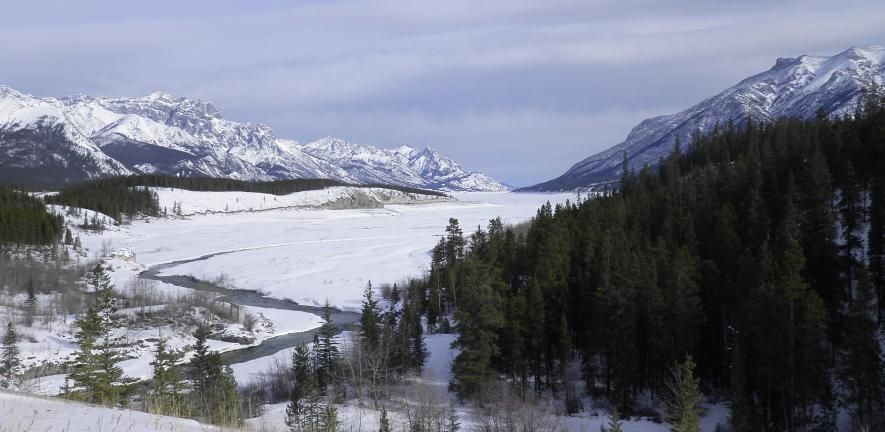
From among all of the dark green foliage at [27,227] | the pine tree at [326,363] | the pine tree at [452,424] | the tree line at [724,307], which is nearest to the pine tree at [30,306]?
the pine tree at [326,363]

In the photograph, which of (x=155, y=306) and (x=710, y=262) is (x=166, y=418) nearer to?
(x=710, y=262)

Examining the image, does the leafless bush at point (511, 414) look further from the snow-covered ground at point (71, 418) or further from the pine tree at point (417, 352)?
the snow-covered ground at point (71, 418)

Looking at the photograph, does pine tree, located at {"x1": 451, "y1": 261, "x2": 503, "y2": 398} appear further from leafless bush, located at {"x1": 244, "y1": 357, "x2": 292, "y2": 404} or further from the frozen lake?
the frozen lake

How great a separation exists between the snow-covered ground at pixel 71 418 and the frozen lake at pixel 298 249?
55.2 meters

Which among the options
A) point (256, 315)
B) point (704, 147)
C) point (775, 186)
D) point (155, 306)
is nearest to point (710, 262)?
point (775, 186)

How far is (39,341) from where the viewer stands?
44.7m

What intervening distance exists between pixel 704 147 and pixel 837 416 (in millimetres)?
78066

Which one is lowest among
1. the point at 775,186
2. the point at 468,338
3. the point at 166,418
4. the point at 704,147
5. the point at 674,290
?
the point at 468,338

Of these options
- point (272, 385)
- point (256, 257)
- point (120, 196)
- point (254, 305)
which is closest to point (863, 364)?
point (272, 385)

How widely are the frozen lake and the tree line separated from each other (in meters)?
21.5

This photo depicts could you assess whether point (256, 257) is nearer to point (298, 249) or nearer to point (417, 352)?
point (298, 249)

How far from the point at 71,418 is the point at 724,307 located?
42473 millimetres

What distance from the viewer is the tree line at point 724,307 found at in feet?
104

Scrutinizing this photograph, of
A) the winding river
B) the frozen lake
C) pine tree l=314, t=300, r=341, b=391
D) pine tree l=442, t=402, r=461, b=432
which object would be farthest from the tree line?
the frozen lake
